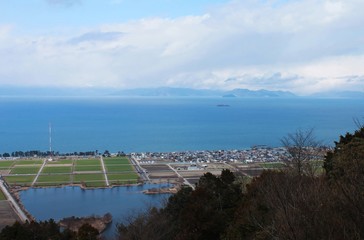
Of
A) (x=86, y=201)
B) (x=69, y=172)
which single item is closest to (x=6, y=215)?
(x=86, y=201)

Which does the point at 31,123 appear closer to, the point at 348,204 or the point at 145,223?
the point at 145,223

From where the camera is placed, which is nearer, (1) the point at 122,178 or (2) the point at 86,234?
(2) the point at 86,234

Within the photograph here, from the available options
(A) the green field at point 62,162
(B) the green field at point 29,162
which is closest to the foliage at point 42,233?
(A) the green field at point 62,162

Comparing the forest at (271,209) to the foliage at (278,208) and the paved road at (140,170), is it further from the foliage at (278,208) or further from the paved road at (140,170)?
the paved road at (140,170)

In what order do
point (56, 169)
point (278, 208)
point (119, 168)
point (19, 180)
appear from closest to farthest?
1. point (278, 208)
2. point (19, 180)
3. point (56, 169)
4. point (119, 168)

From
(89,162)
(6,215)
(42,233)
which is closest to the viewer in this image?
(42,233)

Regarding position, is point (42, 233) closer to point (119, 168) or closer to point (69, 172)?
point (69, 172)

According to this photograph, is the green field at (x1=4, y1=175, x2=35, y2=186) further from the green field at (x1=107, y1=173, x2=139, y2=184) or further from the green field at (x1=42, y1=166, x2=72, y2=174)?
the green field at (x1=107, y1=173, x2=139, y2=184)
